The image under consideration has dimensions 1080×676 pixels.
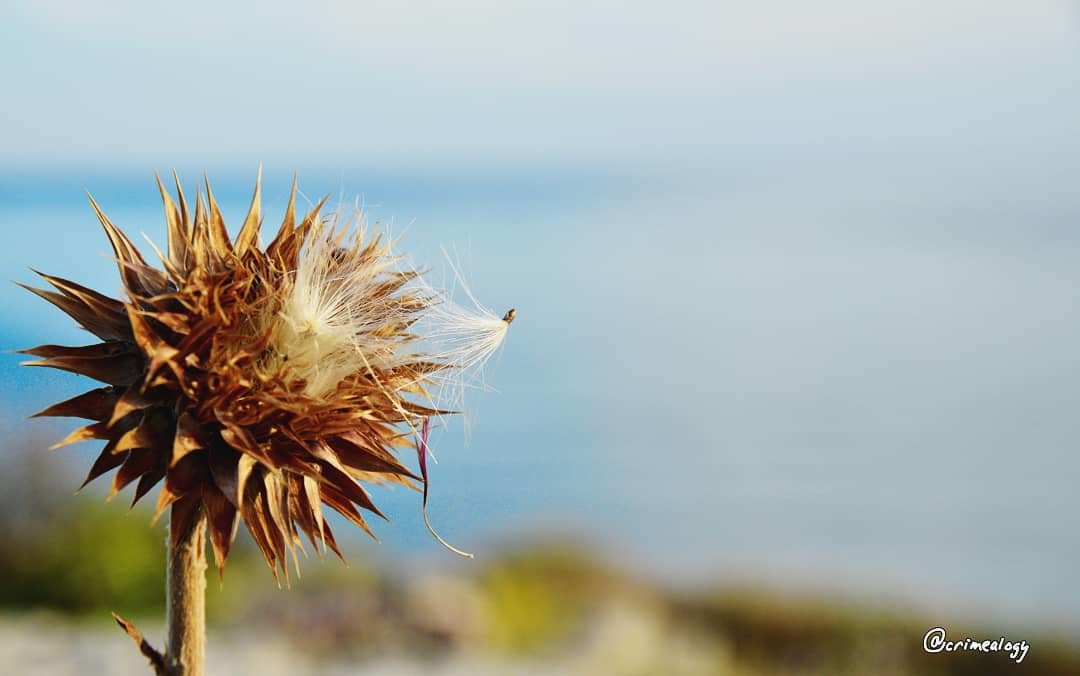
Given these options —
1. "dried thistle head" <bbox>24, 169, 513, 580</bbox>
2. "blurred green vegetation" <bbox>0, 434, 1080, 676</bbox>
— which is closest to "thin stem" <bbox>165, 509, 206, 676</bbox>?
"dried thistle head" <bbox>24, 169, 513, 580</bbox>

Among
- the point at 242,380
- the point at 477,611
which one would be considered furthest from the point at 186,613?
the point at 477,611

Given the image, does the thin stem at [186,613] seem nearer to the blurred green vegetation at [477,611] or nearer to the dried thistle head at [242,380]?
the dried thistle head at [242,380]

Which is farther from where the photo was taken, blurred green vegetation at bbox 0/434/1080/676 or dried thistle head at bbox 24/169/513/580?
blurred green vegetation at bbox 0/434/1080/676

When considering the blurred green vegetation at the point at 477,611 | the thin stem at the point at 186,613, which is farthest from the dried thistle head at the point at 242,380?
the blurred green vegetation at the point at 477,611

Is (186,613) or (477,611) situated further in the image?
(477,611)

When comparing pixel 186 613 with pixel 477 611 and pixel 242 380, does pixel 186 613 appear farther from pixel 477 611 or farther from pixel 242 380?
pixel 477 611

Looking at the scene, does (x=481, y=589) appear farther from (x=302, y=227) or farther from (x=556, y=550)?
(x=302, y=227)

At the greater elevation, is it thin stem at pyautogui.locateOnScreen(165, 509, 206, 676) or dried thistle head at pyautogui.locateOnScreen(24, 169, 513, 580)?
dried thistle head at pyautogui.locateOnScreen(24, 169, 513, 580)

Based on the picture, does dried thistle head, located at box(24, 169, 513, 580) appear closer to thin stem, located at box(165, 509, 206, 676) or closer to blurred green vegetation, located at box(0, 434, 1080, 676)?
thin stem, located at box(165, 509, 206, 676)
